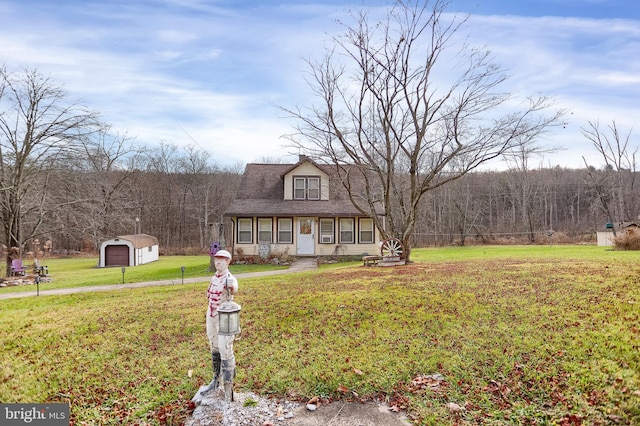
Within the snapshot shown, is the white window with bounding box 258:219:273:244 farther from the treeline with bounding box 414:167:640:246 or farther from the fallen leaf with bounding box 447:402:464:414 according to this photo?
the fallen leaf with bounding box 447:402:464:414

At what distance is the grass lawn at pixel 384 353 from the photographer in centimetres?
462

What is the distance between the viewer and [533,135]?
15.1 meters

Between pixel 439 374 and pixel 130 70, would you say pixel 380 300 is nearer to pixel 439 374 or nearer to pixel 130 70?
pixel 439 374

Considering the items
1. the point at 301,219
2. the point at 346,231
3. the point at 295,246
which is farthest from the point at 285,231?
the point at 346,231

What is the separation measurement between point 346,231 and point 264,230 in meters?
4.66

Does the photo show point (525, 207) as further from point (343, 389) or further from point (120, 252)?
point (343, 389)

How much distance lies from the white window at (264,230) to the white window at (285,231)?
507mm

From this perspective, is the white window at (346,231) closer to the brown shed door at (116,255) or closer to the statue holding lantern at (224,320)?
the brown shed door at (116,255)

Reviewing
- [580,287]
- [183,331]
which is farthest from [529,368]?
[183,331]

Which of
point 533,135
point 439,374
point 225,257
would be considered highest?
point 533,135

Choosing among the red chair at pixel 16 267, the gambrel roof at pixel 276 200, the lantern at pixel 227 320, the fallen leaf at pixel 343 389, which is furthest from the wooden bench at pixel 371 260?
the red chair at pixel 16 267

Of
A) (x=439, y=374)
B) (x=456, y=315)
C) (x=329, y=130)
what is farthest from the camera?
(x=329, y=130)

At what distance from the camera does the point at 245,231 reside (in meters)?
22.3

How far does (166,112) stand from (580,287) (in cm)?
A: 1154
